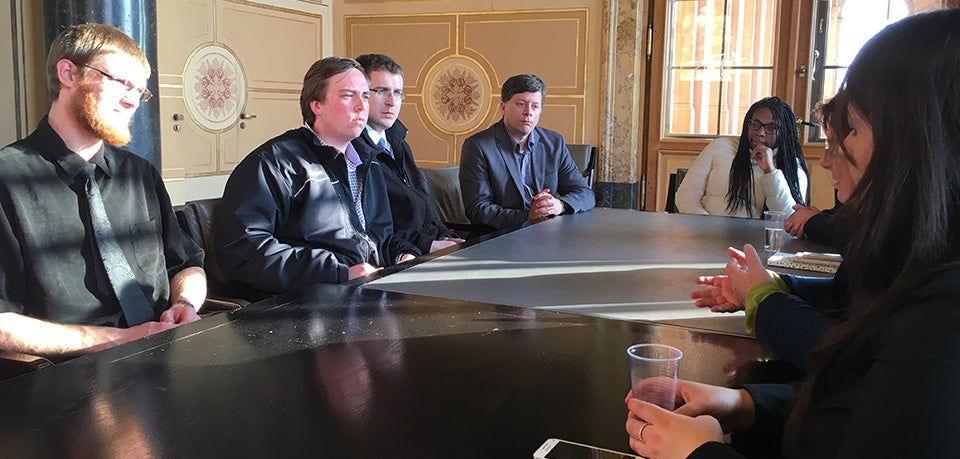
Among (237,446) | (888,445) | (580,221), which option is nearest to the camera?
(888,445)

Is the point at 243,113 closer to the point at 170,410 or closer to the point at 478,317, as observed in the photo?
the point at 478,317

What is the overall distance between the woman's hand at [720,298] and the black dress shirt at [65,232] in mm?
1343

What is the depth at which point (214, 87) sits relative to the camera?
20.3ft

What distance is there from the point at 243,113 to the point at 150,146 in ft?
9.12

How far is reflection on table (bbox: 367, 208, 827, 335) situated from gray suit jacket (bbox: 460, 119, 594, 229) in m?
0.55

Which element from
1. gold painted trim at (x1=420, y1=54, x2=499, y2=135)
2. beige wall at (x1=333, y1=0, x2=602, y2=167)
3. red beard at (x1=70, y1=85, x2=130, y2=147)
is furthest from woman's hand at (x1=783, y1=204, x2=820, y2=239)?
gold painted trim at (x1=420, y1=54, x2=499, y2=135)

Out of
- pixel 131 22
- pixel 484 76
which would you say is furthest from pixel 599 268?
pixel 484 76

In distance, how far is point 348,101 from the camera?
2.71m

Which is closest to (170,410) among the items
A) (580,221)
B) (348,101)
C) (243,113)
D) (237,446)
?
(237,446)

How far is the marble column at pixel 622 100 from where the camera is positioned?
638 centimetres

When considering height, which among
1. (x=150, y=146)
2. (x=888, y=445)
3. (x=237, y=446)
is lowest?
(x=237, y=446)

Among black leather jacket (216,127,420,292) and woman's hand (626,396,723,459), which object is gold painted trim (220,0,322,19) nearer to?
black leather jacket (216,127,420,292)

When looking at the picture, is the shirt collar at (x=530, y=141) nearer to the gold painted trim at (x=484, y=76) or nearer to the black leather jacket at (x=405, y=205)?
the black leather jacket at (x=405, y=205)

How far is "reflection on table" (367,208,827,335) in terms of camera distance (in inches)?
70.5
